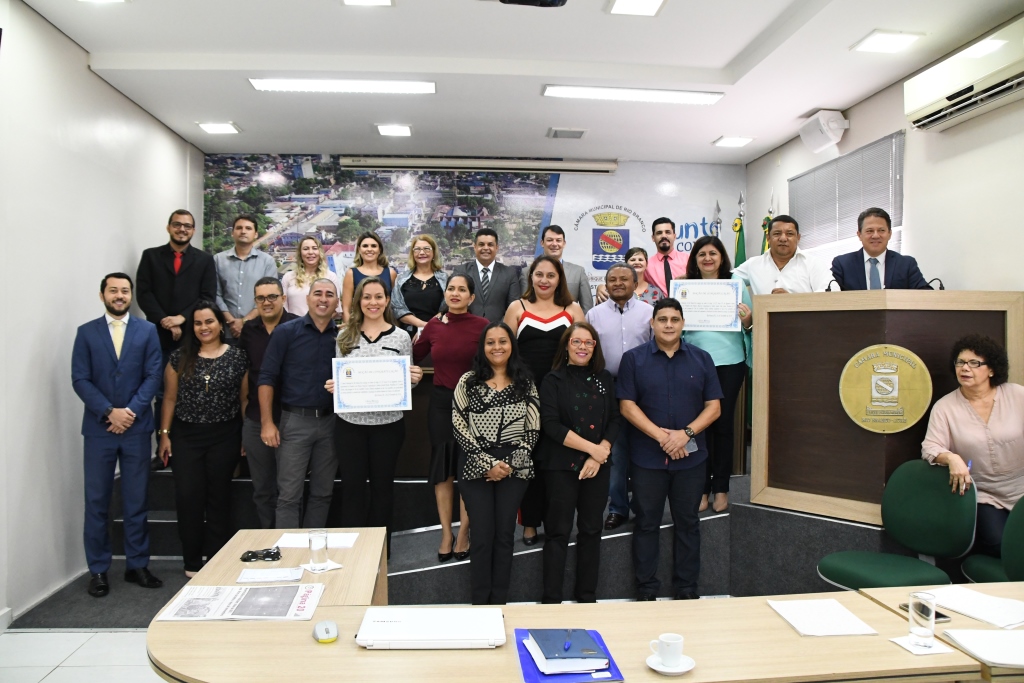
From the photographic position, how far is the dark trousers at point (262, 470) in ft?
13.6

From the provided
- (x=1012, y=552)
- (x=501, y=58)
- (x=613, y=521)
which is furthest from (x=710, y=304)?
(x=501, y=58)

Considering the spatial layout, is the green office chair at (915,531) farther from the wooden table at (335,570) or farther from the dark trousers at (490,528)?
the wooden table at (335,570)

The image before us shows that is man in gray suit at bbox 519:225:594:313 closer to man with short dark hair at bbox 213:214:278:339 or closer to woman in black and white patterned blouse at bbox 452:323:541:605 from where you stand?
woman in black and white patterned blouse at bbox 452:323:541:605

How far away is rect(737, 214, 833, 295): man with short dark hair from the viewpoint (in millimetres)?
4270

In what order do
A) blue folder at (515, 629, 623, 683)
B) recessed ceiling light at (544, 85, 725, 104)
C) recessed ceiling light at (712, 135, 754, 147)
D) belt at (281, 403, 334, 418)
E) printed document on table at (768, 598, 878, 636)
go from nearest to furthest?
blue folder at (515, 629, 623, 683)
printed document on table at (768, 598, 878, 636)
belt at (281, 403, 334, 418)
recessed ceiling light at (544, 85, 725, 104)
recessed ceiling light at (712, 135, 754, 147)

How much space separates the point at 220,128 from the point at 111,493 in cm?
358

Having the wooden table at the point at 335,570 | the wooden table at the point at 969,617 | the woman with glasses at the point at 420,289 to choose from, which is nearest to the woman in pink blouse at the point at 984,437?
the wooden table at the point at 969,617

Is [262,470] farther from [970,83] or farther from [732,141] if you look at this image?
[732,141]

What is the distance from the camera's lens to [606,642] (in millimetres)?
1896

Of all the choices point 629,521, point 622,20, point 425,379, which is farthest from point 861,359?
point 425,379

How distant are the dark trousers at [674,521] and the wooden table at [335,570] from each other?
4.86 feet

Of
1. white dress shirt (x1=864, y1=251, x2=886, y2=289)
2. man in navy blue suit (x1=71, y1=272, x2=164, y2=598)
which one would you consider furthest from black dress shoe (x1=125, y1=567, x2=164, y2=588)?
white dress shirt (x1=864, y1=251, x2=886, y2=289)

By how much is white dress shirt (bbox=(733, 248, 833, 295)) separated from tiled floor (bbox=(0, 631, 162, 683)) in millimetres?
3964

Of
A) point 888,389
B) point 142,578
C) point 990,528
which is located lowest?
point 142,578
